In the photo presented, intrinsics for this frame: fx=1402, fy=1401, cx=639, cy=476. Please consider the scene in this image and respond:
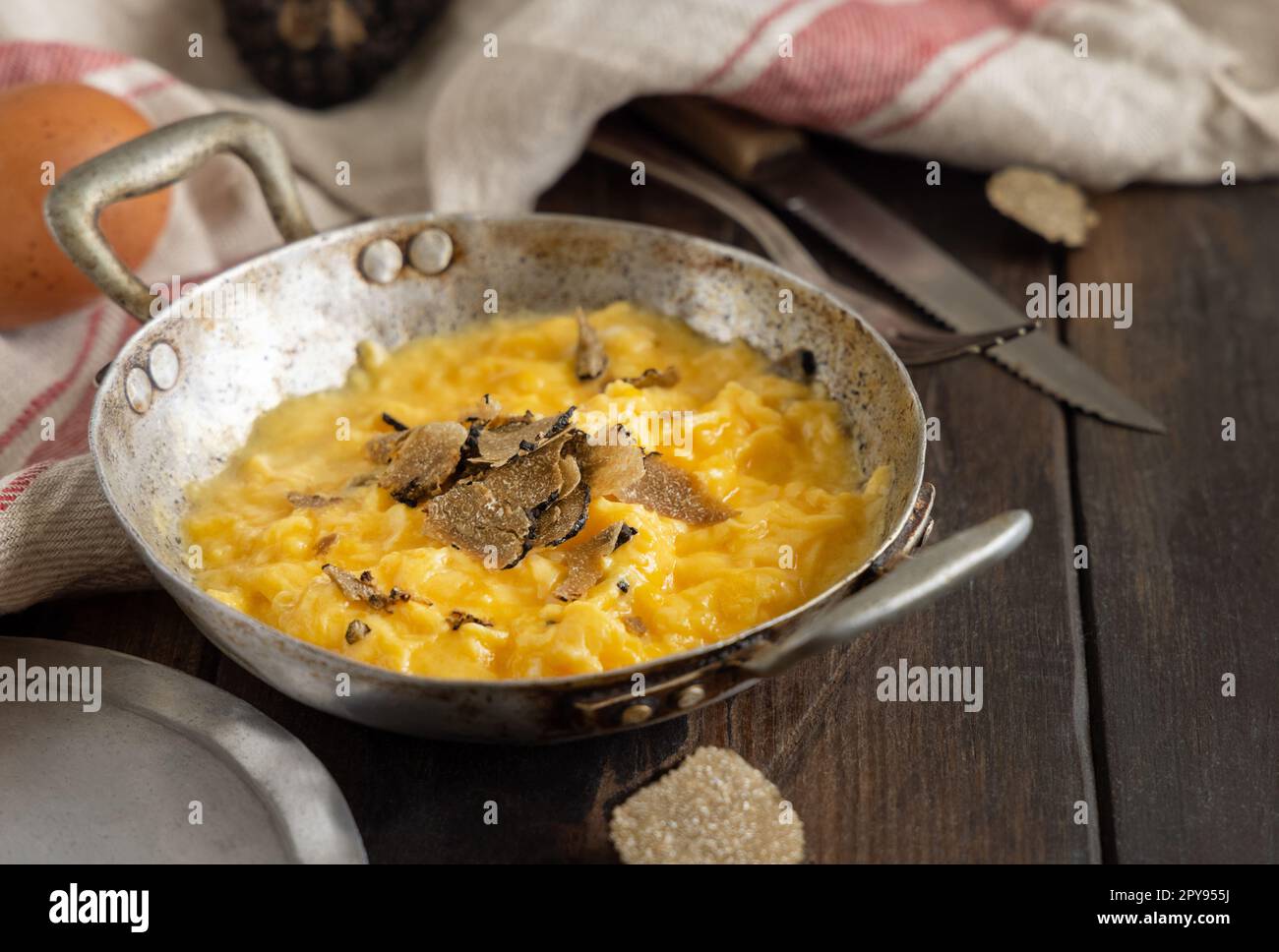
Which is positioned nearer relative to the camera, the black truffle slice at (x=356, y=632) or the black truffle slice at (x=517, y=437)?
the black truffle slice at (x=356, y=632)

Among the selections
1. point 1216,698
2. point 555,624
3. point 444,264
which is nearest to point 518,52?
point 444,264

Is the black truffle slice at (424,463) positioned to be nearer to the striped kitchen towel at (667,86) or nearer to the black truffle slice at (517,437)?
the black truffle slice at (517,437)

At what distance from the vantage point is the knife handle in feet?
11.3

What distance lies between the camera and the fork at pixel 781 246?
2.91 m

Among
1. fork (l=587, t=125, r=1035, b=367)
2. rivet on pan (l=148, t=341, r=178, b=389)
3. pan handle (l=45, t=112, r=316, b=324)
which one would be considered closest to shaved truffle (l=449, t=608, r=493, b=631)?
rivet on pan (l=148, t=341, r=178, b=389)

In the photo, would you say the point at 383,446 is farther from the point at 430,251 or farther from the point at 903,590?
the point at 903,590

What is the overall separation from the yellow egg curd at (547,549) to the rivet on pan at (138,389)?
16cm

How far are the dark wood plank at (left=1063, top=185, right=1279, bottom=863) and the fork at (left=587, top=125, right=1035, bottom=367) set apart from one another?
309 mm

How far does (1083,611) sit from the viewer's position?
2453mm

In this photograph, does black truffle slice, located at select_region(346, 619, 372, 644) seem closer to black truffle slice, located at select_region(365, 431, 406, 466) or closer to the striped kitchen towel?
black truffle slice, located at select_region(365, 431, 406, 466)

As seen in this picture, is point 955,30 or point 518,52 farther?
point 955,30

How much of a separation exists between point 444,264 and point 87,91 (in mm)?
935

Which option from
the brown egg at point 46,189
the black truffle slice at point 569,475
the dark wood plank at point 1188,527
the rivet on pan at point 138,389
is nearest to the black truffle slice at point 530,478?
the black truffle slice at point 569,475

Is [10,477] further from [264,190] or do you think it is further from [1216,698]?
[1216,698]
